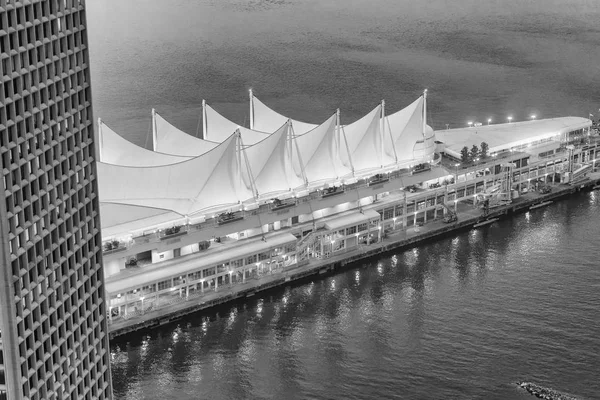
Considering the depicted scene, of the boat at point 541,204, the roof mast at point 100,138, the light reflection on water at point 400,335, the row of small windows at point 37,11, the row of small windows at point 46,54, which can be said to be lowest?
the light reflection on water at point 400,335

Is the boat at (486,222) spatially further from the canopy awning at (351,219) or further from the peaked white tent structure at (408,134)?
the canopy awning at (351,219)

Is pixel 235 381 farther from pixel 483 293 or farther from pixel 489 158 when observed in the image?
pixel 489 158

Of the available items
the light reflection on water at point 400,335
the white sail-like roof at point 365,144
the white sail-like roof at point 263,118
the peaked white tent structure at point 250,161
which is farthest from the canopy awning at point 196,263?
the white sail-like roof at point 263,118

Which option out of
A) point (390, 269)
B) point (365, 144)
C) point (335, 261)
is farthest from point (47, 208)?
point (365, 144)

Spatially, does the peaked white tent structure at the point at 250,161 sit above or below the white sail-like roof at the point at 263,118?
below

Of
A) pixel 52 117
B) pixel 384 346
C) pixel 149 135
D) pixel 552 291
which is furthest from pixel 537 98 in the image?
pixel 52 117

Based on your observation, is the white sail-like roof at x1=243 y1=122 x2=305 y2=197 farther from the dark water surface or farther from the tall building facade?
the tall building facade
